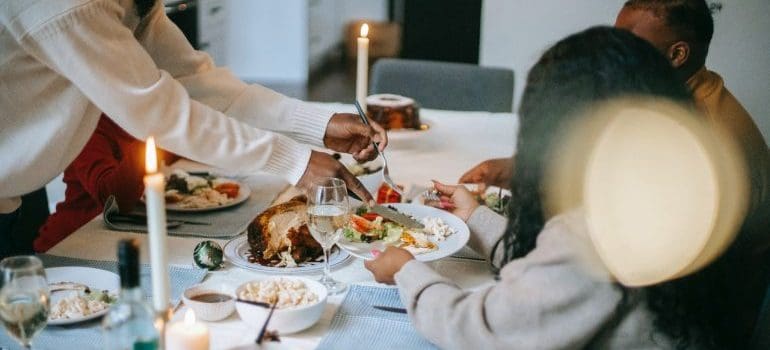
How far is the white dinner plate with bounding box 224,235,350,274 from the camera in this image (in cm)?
147

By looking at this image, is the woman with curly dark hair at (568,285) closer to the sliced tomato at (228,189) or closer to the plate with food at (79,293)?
the plate with food at (79,293)

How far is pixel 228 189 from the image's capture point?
1.93m

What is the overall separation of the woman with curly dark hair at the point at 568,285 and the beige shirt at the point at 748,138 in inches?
24.3

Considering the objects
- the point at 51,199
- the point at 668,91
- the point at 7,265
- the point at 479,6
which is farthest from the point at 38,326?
the point at 479,6

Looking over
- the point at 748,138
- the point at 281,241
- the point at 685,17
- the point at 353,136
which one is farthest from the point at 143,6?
the point at 748,138

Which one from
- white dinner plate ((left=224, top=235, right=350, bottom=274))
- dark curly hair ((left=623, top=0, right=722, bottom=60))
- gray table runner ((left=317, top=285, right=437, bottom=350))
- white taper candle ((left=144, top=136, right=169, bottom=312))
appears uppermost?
dark curly hair ((left=623, top=0, right=722, bottom=60))

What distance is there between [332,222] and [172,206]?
60 cm

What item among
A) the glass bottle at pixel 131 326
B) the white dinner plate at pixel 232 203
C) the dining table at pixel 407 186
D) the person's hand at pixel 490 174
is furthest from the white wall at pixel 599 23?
the glass bottle at pixel 131 326

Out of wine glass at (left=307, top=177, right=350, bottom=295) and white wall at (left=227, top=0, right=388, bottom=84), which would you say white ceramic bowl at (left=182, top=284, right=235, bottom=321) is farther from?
white wall at (left=227, top=0, right=388, bottom=84)

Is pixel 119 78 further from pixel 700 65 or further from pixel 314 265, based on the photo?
pixel 700 65

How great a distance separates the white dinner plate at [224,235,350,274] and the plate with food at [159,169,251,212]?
0.24 meters

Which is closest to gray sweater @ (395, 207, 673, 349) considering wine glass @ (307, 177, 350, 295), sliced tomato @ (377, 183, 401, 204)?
wine glass @ (307, 177, 350, 295)

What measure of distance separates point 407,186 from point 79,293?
3.04 ft

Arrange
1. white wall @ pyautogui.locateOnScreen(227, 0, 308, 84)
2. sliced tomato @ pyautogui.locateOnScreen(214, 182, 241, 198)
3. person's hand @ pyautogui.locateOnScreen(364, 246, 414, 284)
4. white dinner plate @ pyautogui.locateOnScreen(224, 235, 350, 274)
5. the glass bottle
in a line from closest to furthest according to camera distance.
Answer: the glass bottle
person's hand @ pyautogui.locateOnScreen(364, 246, 414, 284)
white dinner plate @ pyautogui.locateOnScreen(224, 235, 350, 274)
sliced tomato @ pyautogui.locateOnScreen(214, 182, 241, 198)
white wall @ pyautogui.locateOnScreen(227, 0, 308, 84)
